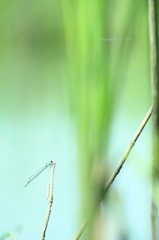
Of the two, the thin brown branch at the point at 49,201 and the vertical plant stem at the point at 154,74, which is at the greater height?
the vertical plant stem at the point at 154,74

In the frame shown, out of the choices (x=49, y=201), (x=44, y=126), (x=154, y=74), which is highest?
(x=154, y=74)

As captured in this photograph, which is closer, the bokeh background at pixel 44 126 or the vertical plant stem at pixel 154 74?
the vertical plant stem at pixel 154 74

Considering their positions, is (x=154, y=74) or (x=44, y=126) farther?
(x=44, y=126)

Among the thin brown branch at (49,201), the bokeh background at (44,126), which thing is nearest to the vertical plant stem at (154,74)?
the bokeh background at (44,126)

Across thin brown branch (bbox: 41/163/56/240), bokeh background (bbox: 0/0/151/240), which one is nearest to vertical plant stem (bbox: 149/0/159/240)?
bokeh background (bbox: 0/0/151/240)

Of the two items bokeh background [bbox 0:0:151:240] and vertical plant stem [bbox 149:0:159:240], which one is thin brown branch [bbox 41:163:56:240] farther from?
vertical plant stem [bbox 149:0:159:240]

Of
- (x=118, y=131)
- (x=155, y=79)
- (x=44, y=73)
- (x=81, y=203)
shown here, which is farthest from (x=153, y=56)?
(x=44, y=73)

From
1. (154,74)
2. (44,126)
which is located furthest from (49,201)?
A: (154,74)

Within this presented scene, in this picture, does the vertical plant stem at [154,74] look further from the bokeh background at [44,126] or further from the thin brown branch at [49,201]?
the thin brown branch at [49,201]

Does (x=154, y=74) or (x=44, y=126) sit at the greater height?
(x=154, y=74)

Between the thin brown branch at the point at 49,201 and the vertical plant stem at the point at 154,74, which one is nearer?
the vertical plant stem at the point at 154,74

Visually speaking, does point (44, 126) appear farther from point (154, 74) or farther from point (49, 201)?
point (154, 74)
